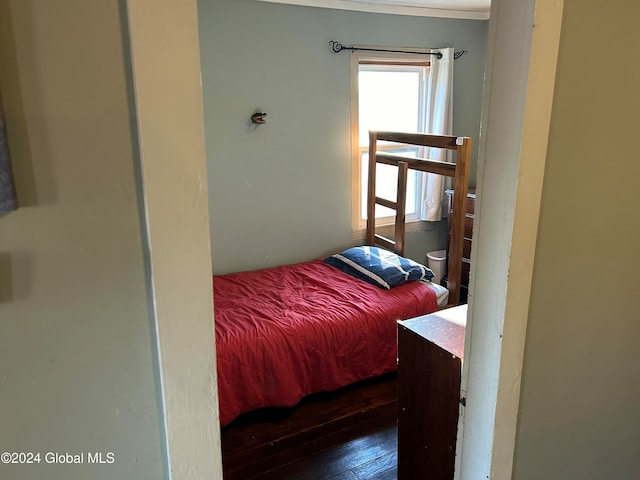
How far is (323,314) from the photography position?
277cm

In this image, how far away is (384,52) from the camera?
3617mm

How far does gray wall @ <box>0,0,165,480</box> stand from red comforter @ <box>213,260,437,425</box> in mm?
1732

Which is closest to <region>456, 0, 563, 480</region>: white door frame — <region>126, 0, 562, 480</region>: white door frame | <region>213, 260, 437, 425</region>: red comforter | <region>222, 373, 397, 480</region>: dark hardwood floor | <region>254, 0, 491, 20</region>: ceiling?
<region>126, 0, 562, 480</region>: white door frame

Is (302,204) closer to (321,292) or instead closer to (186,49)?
(321,292)

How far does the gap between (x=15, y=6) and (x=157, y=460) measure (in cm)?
67

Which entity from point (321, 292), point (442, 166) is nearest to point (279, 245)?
point (321, 292)

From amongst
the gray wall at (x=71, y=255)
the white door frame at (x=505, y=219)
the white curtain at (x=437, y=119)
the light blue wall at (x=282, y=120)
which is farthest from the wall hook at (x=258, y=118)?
Result: the gray wall at (x=71, y=255)

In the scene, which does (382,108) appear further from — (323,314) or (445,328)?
(445,328)

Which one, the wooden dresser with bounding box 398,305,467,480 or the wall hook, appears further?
the wall hook

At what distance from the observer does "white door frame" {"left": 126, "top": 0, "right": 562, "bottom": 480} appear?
66cm

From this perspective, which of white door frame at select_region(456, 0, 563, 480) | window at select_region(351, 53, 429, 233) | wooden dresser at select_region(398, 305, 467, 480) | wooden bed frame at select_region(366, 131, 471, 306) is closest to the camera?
white door frame at select_region(456, 0, 563, 480)

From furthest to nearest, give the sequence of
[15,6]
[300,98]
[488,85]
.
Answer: [300,98] < [488,85] < [15,6]

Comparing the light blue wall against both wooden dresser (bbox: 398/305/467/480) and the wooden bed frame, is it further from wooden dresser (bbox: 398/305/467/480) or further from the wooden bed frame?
wooden dresser (bbox: 398/305/467/480)

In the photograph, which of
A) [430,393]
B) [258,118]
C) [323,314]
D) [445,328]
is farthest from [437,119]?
[430,393]
